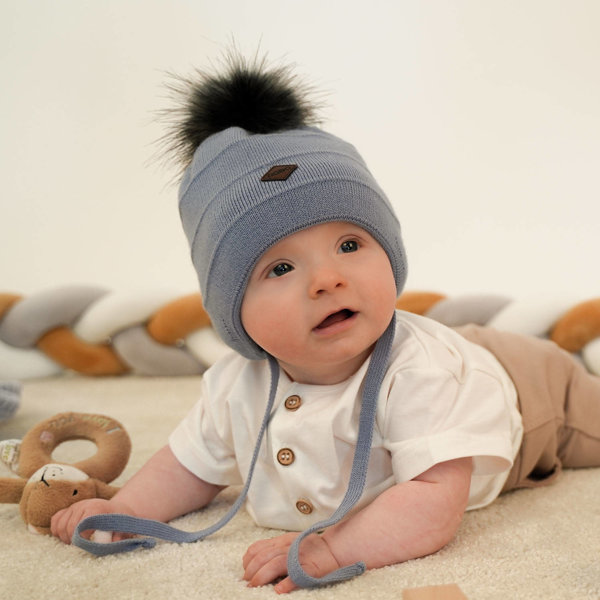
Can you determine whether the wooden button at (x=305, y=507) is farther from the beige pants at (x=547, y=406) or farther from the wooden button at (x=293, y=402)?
the beige pants at (x=547, y=406)

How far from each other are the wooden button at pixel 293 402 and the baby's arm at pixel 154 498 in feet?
0.51

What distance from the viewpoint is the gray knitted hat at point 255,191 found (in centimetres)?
75

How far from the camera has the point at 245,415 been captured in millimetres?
854

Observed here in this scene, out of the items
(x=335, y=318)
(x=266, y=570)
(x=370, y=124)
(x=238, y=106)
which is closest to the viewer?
(x=266, y=570)

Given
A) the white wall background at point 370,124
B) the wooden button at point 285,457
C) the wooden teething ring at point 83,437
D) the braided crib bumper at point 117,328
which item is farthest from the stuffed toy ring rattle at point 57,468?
the white wall background at point 370,124

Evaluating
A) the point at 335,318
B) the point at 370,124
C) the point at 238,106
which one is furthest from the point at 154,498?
the point at 370,124

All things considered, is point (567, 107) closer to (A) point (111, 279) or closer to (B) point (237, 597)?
(A) point (111, 279)

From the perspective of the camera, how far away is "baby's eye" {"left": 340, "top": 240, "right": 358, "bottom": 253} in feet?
2.52

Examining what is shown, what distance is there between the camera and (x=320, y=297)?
2.37 feet

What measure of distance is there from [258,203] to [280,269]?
7cm

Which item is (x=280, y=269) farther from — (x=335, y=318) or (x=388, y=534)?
(x=388, y=534)

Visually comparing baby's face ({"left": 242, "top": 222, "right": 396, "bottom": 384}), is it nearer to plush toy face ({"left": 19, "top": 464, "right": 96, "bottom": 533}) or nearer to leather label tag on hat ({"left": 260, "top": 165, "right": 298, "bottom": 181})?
leather label tag on hat ({"left": 260, "top": 165, "right": 298, "bottom": 181})

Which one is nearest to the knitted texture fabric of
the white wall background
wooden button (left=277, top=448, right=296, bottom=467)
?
wooden button (left=277, top=448, right=296, bottom=467)

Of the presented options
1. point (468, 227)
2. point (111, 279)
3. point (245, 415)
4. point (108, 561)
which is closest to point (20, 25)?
point (111, 279)
